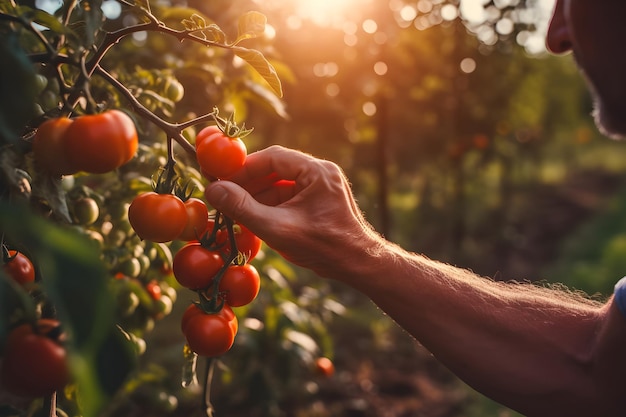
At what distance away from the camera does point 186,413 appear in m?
3.28

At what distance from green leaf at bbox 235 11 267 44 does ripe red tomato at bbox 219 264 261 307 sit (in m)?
0.39

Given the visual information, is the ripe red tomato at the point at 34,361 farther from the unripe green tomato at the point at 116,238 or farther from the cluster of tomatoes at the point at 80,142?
the unripe green tomato at the point at 116,238

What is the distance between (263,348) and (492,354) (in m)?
1.23

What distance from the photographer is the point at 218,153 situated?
938 millimetres

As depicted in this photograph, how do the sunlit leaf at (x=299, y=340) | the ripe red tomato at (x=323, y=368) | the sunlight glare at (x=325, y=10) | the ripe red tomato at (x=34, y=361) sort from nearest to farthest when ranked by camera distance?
1. the ripe red tomato at (x=34, y=361)
2. the sunlit leaf at (x=299, y=340)
3. the ripe red tomato at (x=323, y=368)
4. the sunlight glare at (x=325, y=10)

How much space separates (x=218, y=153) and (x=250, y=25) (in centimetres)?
25

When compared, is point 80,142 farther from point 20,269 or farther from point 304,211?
point 304,211

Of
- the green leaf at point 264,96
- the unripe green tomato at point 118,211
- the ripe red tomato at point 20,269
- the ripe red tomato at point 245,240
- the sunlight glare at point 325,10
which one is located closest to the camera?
the ripe red tomato at point 20,269

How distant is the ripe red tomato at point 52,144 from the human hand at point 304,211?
1.27ft

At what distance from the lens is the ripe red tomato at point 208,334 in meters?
0.95

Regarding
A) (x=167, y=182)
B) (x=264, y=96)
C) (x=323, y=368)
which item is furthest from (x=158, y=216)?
(x=323, y=368)

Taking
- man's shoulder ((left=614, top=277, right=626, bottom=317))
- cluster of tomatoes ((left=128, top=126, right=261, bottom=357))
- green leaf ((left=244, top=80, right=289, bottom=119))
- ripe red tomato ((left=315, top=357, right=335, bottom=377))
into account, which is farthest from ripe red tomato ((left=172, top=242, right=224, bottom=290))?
ripe red tomato ((left=315, top=357, right=335, bottom=377))

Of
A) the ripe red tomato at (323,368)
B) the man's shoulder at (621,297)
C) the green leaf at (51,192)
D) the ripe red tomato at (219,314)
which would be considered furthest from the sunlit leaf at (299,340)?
the green leaf at (51,192)

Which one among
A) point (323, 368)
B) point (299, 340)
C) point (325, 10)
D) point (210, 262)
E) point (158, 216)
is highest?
point (158, 216)
